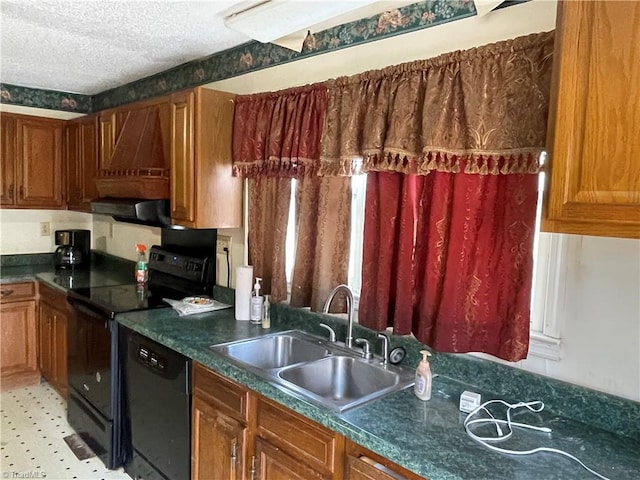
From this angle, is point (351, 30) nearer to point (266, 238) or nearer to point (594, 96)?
point (266, 238)

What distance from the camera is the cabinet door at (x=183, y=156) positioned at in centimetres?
252

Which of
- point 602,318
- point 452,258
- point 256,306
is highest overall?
point 452,258

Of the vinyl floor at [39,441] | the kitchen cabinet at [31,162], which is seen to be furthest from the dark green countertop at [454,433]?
the kitchen cabinet at [31,162]

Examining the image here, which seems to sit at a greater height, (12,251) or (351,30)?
(351,30)

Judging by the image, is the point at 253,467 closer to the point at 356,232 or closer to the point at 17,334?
the point at 356,232

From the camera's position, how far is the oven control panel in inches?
86.8

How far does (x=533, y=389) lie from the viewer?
1581 mm

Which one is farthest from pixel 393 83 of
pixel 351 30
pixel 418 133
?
pixel 351 30

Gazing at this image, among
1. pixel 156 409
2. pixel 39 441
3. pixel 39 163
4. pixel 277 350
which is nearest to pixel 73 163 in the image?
pixel 39 163

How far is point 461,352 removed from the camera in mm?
1698

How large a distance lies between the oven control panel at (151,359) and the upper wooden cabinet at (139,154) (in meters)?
0.90

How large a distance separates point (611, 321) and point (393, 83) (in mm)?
1125

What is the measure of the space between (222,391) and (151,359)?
1.83ft

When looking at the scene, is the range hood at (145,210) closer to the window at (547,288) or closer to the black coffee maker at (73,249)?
the black coffee maker at (73,249)
